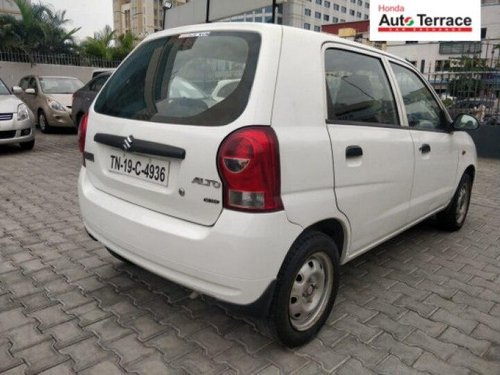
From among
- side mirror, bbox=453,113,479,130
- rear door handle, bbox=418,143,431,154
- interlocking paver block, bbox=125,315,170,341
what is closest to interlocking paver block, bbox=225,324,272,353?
interlocking paver block, bbox=125,315,170,341

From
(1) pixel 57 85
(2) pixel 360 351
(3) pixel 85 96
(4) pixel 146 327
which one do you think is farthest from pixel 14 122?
(2) pixel 360 351

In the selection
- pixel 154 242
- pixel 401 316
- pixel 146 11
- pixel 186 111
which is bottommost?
pixel 401 316

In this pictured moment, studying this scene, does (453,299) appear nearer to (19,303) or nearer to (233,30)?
(233,30)

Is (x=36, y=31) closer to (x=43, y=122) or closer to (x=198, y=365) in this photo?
(x=43, y=122)

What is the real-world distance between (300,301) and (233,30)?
1547mm

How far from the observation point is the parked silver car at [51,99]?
10516 millimetres

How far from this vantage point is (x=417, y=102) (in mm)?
3611

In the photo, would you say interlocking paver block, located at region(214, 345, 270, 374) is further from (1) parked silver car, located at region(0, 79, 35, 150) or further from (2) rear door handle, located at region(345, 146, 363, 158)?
(1) parked silver car, located at region(0, 79, 35, 150)

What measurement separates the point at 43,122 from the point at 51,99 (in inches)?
30.7

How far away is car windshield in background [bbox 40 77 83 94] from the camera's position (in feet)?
36.5

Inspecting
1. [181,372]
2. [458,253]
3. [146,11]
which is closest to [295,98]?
[181,372]

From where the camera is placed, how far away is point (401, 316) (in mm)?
2871

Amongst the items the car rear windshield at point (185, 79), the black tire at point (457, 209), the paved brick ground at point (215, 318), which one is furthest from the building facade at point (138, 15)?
the car rear windshield at point (185, 79)

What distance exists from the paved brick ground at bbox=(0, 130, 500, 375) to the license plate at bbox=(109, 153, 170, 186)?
928 millimetres
